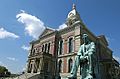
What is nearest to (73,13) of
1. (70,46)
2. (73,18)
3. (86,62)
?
(73,18)

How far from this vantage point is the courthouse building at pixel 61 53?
30172 millimetres

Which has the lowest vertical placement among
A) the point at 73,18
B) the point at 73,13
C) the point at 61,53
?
the point at 61,53

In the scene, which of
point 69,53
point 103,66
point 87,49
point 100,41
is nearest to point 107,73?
point 103,66

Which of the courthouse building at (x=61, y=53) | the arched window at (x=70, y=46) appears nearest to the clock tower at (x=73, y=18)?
the courthouse building at (x=61, y=53)

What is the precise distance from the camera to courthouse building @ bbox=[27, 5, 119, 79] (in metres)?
30.2

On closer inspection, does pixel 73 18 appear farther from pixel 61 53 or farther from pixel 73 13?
pixel 61 53

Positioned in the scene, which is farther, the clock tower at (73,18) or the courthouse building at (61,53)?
the clock tower at (73,18)

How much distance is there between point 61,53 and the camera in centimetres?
3309

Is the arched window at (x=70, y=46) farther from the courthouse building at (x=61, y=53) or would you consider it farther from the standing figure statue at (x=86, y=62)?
the standing figure statue at (x=86, y=62)

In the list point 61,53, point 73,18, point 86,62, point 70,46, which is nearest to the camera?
point 86,62

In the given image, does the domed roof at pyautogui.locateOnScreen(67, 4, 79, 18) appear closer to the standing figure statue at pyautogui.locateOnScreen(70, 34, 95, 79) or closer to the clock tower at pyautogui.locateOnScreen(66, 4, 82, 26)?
the clock tower at pyautogui.locateOnScreen(66, 4, 82, 26)

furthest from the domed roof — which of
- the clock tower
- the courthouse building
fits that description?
the courthouse building

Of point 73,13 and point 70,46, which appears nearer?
point 70,46


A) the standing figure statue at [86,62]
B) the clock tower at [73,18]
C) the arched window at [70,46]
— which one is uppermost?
the clock tower at [73,18]
